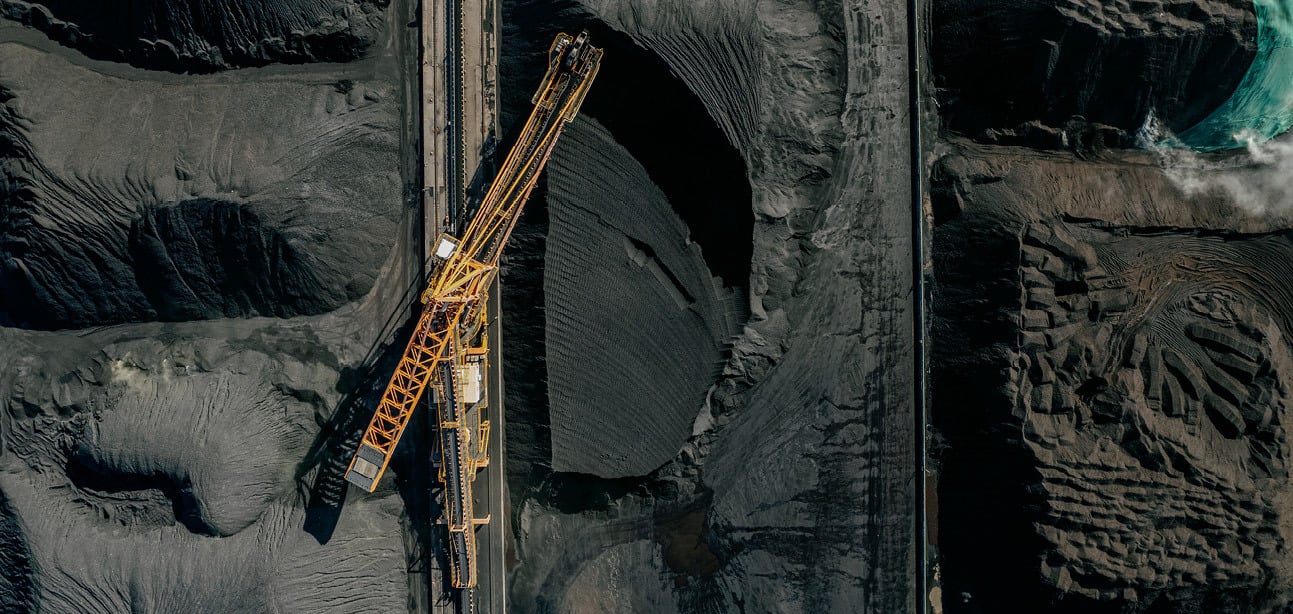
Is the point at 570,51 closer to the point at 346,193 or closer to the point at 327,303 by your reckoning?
the point at 346,193

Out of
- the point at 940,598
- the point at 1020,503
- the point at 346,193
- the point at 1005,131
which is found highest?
the point at 1005,131

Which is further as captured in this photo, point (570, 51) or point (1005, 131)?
point (1005, 131)

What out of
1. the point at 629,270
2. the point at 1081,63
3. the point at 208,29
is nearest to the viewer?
the point at 629,270

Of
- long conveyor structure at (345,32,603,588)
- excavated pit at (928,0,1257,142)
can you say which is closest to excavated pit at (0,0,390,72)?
long conveyor structure at (345,32,603,588)

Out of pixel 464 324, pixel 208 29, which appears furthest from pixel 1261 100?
pixel 208 29

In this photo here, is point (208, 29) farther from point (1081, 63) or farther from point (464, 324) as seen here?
point (1081, 63)

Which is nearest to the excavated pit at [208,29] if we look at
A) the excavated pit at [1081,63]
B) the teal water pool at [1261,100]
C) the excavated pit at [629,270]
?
the excavated pit at [629,270]

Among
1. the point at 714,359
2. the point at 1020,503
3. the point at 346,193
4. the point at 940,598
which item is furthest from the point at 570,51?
the point at 940,598
